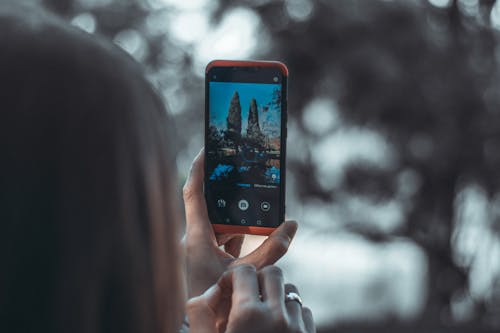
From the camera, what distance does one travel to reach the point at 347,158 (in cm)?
405

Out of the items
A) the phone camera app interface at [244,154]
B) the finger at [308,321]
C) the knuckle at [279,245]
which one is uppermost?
the phone camera app interface at [244,154]

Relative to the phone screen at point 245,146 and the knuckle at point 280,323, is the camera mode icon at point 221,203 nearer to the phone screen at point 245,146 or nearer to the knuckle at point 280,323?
the phone screen at point 245,146

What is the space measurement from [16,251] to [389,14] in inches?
151

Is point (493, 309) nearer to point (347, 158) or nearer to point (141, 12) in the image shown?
point (347, 158)

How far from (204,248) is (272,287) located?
0.26m

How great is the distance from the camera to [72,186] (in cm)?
43

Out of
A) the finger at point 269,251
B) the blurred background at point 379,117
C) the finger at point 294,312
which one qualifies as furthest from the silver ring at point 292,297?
the blurred background at point 379,117

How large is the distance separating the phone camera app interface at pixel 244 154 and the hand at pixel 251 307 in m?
0.31

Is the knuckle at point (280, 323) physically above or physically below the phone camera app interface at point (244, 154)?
below

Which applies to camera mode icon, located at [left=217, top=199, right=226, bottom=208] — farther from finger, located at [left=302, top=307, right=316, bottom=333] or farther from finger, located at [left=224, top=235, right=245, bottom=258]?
finger, located at [left=302, top=307, right=316, bottom=333]

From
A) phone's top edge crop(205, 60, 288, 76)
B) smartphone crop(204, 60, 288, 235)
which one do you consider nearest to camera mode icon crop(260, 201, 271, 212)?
smartphone crop(204, 60, 288, 235)

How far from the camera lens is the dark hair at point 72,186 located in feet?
1.39

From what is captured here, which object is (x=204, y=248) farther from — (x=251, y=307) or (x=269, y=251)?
(x=251, y=307)

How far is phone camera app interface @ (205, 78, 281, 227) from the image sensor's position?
112cm
